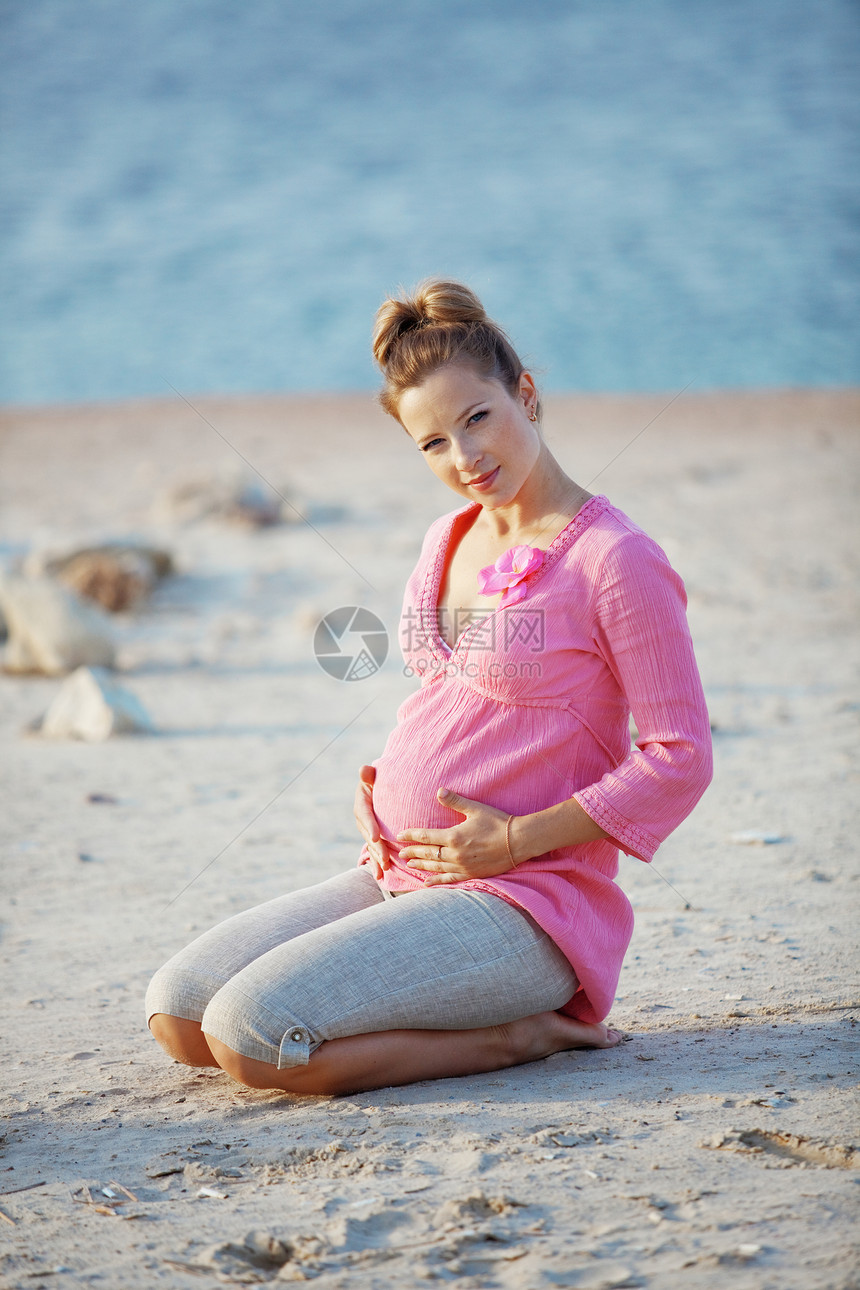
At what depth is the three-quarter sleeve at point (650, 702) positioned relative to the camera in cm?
213

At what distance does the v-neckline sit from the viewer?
2.25 meters

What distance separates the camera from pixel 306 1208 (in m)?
1.80

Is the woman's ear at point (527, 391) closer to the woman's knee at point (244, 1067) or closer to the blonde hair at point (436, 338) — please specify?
the blonde hair at point (436, 338)

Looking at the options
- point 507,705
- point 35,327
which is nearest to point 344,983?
point 507,705

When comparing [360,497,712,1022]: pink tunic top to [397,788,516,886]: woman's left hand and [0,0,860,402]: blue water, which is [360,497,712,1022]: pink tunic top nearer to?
[397,788,516,886]: woman's left hand

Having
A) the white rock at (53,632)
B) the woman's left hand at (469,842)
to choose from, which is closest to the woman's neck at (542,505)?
the woman's left hand at (469,842)

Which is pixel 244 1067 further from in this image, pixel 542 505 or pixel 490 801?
pixel 542 505

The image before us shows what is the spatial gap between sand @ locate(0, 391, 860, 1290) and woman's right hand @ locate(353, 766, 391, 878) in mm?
462

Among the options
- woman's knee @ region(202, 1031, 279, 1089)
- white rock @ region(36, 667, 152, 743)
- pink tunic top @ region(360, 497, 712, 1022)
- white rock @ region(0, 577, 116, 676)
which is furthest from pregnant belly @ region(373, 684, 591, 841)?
white rock @ region(0, 577, 116, 676)

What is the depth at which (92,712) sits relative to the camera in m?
5.04

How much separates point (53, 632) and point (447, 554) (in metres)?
3.90

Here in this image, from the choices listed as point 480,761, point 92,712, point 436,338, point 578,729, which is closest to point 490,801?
point 480,761

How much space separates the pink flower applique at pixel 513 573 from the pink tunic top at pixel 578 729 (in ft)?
0.05

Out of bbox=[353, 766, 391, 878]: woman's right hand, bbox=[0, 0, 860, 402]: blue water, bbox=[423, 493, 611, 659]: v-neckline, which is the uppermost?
bbox=[423, 493, 611, 659]: v-neckline
